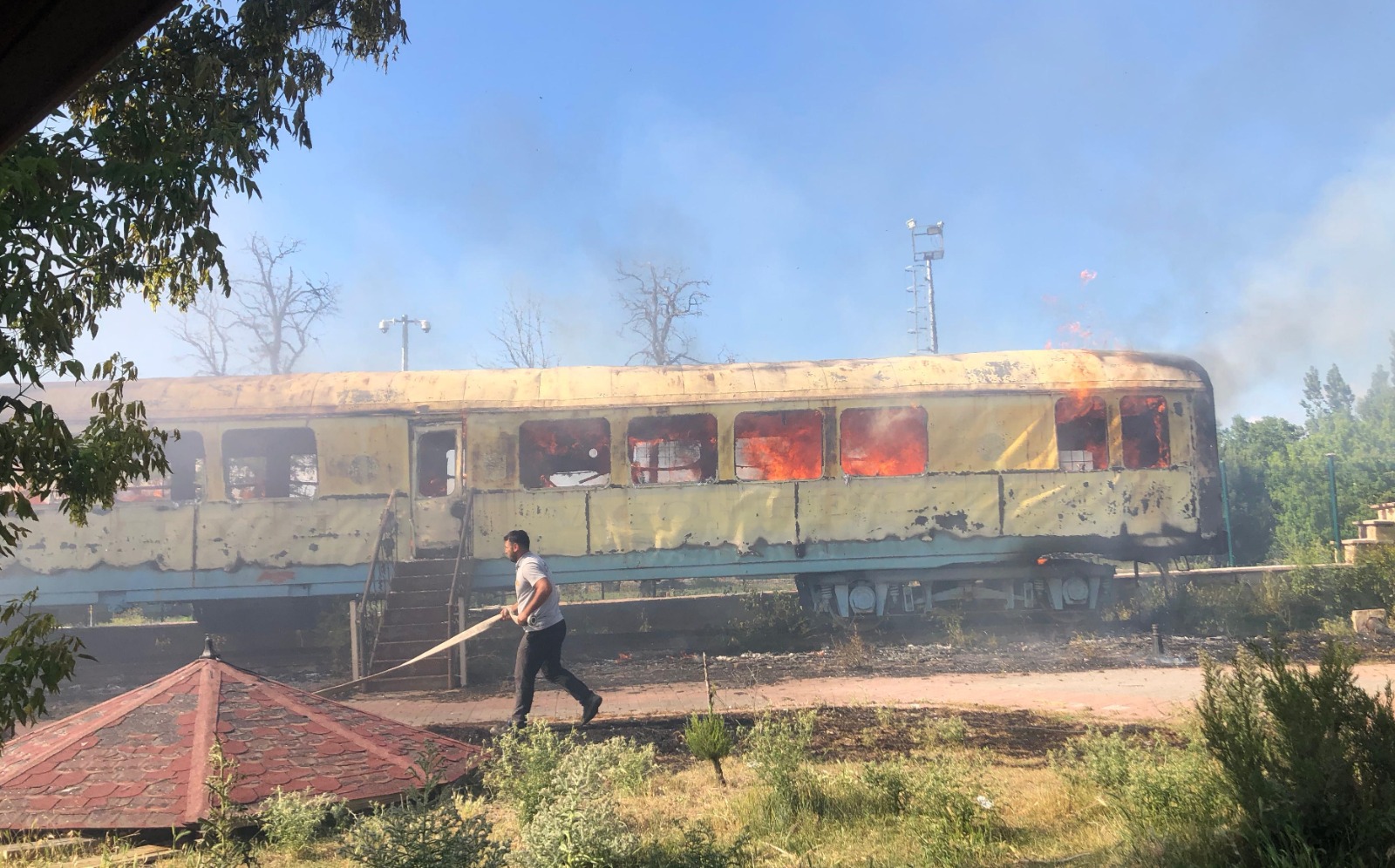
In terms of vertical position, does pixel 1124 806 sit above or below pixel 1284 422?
below

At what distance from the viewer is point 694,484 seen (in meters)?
12.4

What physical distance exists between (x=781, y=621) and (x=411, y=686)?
5037 mm

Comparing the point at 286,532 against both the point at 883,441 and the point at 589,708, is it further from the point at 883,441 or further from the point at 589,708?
the point at 883,441

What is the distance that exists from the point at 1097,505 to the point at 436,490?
28.9 feet

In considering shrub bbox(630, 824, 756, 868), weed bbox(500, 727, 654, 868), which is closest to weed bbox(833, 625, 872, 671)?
weed bbox(500, 727, 654, 868)

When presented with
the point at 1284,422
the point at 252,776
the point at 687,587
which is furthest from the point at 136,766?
the point at 1284,422

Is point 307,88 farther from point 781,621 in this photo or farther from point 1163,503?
point 1163,503

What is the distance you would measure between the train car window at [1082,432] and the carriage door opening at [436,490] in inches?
315

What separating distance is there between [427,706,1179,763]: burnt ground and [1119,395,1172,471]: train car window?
20.1ft

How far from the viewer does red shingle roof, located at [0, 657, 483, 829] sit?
4.54m

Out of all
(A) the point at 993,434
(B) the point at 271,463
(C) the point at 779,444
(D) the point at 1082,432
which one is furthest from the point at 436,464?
(D) the point at 1082,432

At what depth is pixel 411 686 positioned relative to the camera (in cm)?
1040

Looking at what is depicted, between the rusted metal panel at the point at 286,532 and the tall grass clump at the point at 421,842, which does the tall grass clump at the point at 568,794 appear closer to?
the tall grass clump at the point at 421,842

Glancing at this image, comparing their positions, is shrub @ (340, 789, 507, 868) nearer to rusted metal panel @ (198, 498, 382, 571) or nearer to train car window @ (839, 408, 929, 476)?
rusted metal panel @ (198, 498, 382, 571)
